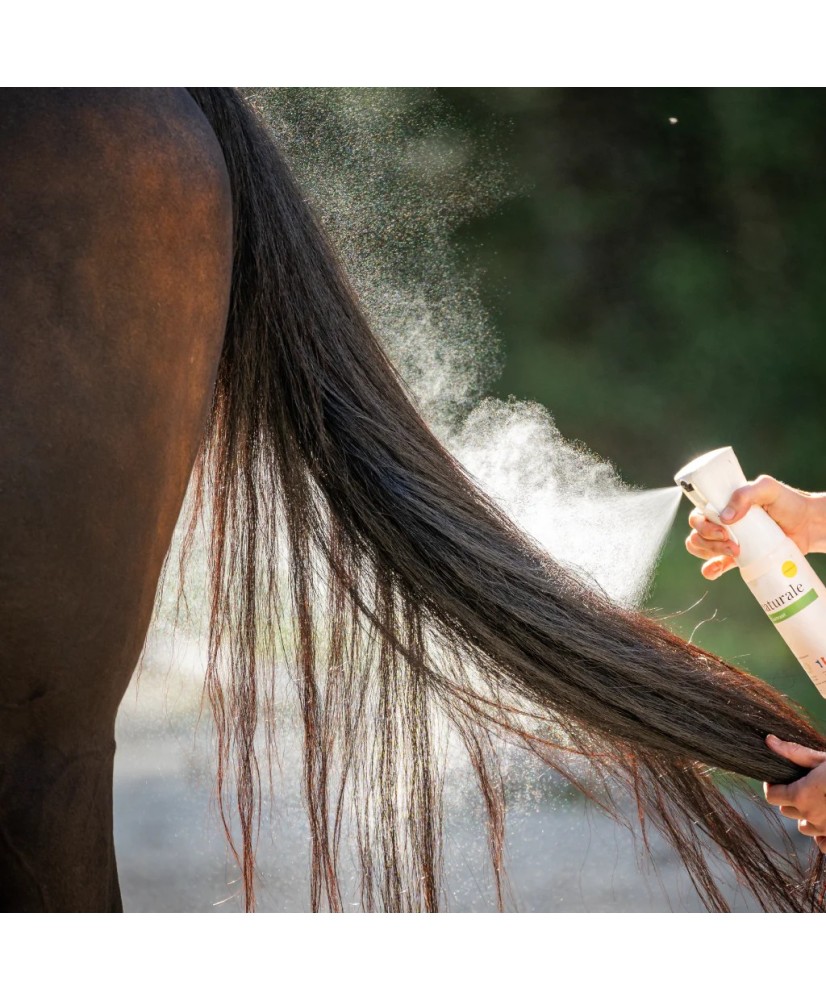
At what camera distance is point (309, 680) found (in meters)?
0.69

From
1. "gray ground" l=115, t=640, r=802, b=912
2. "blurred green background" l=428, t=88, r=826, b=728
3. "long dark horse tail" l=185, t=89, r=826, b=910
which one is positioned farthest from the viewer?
"blurred green background" l=428, t=88, r=826, b=728

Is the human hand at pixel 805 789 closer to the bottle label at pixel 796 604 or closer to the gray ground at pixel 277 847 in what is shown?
the bottle label at pixel 796 604

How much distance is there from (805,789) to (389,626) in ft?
0.92

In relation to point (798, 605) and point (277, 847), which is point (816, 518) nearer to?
point (798, 605)

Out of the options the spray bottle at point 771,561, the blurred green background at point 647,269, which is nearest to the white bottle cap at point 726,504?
the spray bottle at point 771,561

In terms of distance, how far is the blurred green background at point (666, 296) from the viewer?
70.8 inches

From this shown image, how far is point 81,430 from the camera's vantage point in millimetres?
458

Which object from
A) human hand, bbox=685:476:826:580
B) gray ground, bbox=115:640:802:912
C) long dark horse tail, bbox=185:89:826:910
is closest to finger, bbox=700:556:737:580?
human hand, bbox=685:476:826:580

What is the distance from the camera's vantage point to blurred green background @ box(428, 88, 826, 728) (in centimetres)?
180

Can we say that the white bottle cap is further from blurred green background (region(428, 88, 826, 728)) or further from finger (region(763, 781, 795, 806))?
blurred green background (region(428, 88, 826, 728))

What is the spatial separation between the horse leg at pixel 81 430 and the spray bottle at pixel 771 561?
0.36 meters

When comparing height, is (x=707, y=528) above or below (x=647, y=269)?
below

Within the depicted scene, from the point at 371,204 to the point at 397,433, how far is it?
1.03 meters

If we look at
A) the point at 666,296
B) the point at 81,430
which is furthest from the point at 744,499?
the point at 666,296
